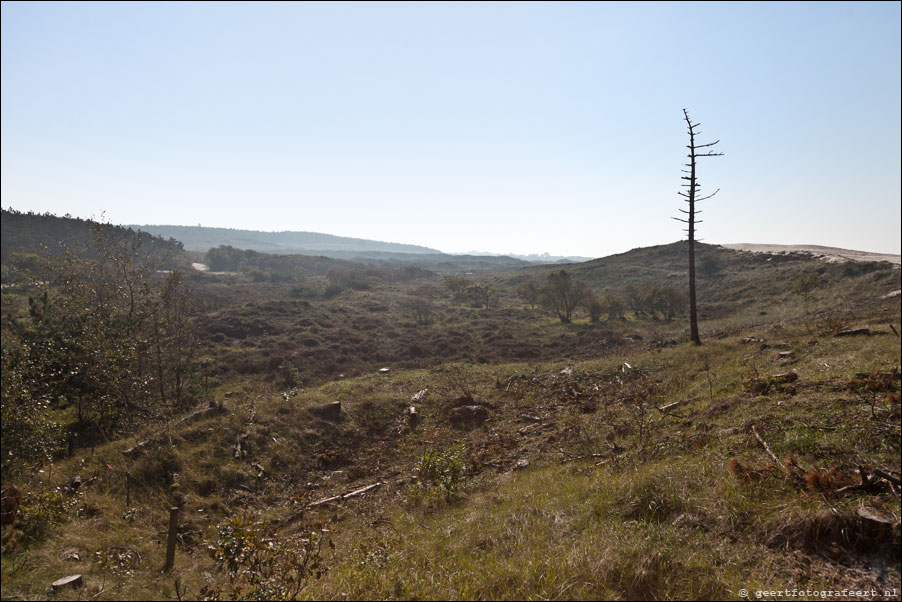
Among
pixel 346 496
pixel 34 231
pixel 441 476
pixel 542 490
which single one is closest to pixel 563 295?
pixel 441 476

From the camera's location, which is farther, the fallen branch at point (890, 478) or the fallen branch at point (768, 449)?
the fallen branch at point (768, 449)

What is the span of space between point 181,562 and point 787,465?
8.13 metres

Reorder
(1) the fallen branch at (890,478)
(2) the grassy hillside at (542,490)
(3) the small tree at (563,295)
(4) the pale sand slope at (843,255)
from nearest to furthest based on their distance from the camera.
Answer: (2) the grassy hillside at (542,490), (1) the fallen branch at (890,478), (4) the pale sand slope at (843,255), (3) the small tree at (563,295)

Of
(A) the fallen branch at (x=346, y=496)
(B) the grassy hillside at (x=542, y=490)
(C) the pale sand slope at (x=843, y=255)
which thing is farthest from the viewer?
(C) the pale sand slope at (x=843, y=255)

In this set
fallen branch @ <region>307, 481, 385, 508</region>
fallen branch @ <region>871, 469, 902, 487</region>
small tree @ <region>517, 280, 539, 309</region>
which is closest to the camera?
fallen branch @ <region>871, 469, 902, 487</region>

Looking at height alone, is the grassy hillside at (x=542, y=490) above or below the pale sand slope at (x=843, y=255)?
below

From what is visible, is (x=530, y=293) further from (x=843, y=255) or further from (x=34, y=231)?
(x=34, y=231)

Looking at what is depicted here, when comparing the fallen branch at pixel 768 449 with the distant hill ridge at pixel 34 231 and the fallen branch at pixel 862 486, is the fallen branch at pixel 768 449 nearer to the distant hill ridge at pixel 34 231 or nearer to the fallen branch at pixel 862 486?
the fallen branch at pixel 862 486

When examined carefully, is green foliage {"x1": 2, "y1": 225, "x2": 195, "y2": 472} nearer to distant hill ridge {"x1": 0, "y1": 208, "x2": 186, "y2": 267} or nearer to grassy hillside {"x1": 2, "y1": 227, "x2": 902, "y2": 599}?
grassy hillside {"x1": 2, "y1": 227, "x2": 902, "y2": 599}

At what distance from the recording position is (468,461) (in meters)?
8.86

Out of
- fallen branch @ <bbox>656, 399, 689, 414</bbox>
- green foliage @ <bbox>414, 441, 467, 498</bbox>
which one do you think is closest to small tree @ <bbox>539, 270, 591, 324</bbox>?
fallen branch @ <bbox>656, 399, 689, 414</bbox>

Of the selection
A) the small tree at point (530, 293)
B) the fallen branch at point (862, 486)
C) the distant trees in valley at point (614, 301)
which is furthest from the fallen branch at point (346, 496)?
the small tree at point (530, 293)

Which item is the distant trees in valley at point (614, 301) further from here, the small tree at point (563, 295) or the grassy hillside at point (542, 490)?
the grassy hillside at point (542, 490)

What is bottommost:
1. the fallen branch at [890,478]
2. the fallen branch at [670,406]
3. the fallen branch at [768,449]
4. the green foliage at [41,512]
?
the green foliage at [41,512]
